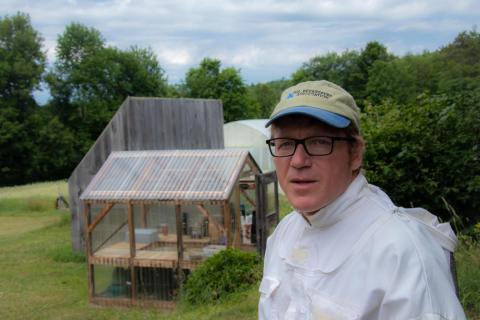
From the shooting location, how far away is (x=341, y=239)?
151cm

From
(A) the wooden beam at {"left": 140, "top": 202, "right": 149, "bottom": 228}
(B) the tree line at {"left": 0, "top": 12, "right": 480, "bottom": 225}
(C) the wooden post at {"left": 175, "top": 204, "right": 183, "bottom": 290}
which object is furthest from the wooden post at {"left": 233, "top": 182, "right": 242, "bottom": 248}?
(B) the tree line at {"left": 0, "top": 12, "right": 480, "bottom": 225}

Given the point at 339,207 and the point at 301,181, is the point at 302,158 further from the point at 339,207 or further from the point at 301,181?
the point at 339,207

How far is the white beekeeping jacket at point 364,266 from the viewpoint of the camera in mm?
1278

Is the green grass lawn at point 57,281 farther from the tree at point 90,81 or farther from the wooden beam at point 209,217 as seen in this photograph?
the tree at point 90,81

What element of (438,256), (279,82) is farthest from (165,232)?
(279,82)

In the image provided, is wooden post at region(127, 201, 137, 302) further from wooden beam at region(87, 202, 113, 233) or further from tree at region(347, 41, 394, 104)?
tree at region(347, 41, 394, 104)

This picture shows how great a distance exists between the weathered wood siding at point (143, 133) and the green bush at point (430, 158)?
929 cm

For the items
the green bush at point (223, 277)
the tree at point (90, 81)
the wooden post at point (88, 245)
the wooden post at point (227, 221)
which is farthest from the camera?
the tree at point (90, 81)

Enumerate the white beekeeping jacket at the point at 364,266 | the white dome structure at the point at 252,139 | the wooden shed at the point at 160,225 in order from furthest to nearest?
the white dome structure at the point at 252,139 < the wooden shed at the point at 160,225 < the white beekeeping jacket at the point at 364,266

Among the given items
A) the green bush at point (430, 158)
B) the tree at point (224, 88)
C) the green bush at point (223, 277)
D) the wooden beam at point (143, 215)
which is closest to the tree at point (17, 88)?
the tree at point (224, 88)

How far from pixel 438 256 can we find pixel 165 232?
831cm

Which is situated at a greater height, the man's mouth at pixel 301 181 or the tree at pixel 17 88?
the tree at pixel 17 88

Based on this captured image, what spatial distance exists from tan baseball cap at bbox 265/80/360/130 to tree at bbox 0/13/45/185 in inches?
1576

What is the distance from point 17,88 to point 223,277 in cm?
3846
